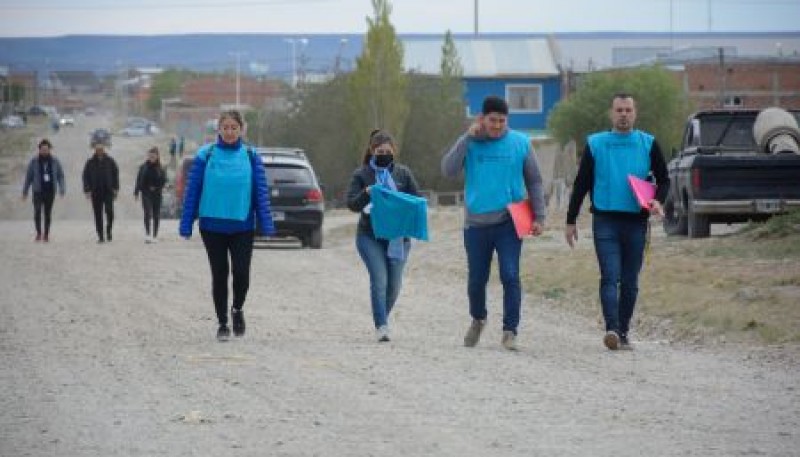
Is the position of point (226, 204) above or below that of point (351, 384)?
above

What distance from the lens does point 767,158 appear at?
1049 inches

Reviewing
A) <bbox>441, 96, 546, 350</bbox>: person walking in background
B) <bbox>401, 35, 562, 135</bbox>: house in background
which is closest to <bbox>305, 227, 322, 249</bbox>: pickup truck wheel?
<bbox>441, 96, 546, 350</bbox>: person walking in background

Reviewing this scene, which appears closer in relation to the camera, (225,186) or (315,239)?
(225,186)

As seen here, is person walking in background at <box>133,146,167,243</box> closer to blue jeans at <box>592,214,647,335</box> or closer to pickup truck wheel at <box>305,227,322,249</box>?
pickup truck wheel at <box>305,227,322,249</box>

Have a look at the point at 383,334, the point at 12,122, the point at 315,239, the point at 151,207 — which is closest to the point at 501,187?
the point at 383,334

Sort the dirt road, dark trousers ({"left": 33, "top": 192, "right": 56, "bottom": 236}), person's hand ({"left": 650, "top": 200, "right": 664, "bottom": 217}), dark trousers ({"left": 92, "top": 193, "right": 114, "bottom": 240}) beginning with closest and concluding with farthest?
the dirt road < person's hand ({"left": 650, "top": 200, "right": 664, "bottom": 217}) < dark trousers ({"left": 92, "top": 193, "right": 114, "bottom": 240}) < dark trousers ({"left": 33, "top": 192, "right": 56, "bottom": 236})

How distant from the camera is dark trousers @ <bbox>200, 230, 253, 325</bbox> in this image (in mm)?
15250

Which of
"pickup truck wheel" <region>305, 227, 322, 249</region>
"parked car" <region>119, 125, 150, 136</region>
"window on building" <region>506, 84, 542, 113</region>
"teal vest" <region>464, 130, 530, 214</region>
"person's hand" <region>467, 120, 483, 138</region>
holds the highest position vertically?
"window on building" <region>506, 84, 542, 113</region>

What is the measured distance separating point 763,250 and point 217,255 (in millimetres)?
9401

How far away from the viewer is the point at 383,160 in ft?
50.0

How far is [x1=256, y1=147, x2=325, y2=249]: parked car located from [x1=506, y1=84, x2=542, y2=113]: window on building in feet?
212

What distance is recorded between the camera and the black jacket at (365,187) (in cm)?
1515

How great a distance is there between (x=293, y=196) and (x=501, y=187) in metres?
17.1

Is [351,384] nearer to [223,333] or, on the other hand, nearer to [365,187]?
[223,333]
